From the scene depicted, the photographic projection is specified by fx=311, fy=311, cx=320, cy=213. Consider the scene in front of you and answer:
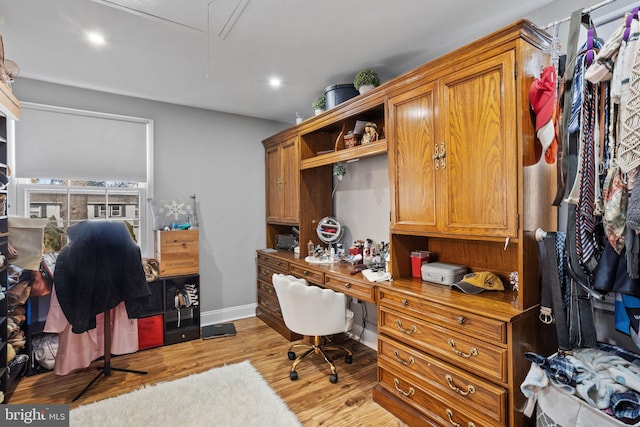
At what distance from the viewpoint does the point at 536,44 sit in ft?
5.52

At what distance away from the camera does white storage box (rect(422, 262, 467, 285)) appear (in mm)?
2105

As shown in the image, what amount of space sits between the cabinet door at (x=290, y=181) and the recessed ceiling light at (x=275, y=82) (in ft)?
2.12

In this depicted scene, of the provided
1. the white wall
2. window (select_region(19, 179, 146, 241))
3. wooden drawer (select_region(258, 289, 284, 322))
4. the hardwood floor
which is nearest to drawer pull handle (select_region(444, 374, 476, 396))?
the hardwood floor

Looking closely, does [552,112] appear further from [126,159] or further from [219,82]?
[126,159]

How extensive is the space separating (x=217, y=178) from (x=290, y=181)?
3.35 ft

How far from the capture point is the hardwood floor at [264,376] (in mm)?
2158

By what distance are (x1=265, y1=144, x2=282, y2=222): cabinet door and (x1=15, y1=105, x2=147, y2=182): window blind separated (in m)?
1.44

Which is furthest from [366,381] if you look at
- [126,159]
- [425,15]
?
[126,159]

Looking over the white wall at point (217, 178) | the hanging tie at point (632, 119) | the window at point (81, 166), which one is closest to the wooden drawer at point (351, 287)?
the hanging tie at point (632, 119)

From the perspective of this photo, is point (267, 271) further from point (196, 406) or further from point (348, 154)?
point (348, 154)

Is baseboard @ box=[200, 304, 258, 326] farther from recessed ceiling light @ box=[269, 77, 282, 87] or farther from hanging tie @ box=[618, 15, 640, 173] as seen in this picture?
hanging tie @ box=[618, 15, 640, 173]

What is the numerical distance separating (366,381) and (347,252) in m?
1.29

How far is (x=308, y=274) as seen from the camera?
9.98 feet

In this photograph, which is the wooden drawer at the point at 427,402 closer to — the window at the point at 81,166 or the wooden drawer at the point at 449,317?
the wooden drawer at the point at 449,317
